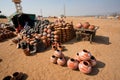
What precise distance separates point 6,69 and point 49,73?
2.30m

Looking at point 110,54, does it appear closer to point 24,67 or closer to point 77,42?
point 77,42

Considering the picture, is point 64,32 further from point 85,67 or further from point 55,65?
point 85,67

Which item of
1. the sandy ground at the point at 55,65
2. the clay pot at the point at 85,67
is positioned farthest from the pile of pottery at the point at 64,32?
the clay pot at the point at 85,67

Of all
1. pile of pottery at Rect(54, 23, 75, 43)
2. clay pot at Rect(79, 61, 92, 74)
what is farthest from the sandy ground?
pile of pottery at Rect(54, 23, 75, 43)

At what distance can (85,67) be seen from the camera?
15.9 ft

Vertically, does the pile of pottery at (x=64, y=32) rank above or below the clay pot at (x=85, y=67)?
above

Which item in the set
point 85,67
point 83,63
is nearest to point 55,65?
point 83,63

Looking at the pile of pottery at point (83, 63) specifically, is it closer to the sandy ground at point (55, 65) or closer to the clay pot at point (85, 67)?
the clay pot at point (85, 67)

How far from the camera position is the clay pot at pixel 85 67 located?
487 centimetres

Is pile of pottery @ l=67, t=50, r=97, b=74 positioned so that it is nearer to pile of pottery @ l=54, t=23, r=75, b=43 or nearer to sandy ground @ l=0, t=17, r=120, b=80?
sandy ground @ l=0, t=17, r=120, b=80

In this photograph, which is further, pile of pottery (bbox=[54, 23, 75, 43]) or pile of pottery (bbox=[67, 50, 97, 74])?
pile of pottery (bbox=[54, 23, 75, 43])

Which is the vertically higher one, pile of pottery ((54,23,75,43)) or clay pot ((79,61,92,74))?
pile of pottery ((54,23,75,43))

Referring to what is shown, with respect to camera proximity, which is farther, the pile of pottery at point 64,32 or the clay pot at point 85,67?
the pile of pottery at point 64,32

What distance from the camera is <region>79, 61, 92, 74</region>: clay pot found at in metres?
4.87
